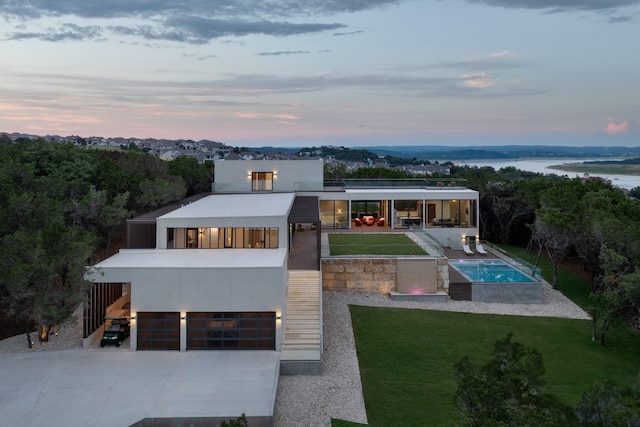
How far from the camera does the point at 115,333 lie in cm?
1788

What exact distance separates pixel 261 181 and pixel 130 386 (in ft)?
87.4

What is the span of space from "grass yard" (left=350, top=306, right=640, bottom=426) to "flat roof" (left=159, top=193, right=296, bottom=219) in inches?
279

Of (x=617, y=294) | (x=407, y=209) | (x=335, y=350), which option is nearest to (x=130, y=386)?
(x=335, y=350)

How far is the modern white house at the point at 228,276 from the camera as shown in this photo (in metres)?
17.5

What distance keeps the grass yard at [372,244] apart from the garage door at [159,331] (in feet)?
36.4

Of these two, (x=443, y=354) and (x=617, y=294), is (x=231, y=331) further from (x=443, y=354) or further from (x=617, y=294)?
(x=617, y=294)

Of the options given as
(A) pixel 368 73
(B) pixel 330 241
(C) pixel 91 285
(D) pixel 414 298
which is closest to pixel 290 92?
(A) pixel 368 73

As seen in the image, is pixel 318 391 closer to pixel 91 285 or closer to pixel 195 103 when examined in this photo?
pixel 91 285

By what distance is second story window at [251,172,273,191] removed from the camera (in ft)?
130

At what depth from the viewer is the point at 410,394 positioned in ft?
48.6

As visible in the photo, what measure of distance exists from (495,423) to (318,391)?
341 inches

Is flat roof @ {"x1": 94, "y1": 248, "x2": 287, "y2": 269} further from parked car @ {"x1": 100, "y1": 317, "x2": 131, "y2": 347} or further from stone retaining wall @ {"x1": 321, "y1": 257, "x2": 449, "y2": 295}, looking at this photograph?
stone retaining wall @ {"x1": 321, "y1": 257, "x2": 449, "y2": 295}

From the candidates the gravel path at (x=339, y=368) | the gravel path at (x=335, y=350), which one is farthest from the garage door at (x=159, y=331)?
the gravel path at (x=339, y=368)

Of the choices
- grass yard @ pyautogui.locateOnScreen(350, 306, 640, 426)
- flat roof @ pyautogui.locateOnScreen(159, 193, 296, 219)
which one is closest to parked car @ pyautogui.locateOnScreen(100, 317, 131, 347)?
flat roof @ pyautogui.locateOnScreen(159, 193, 296, 219)
